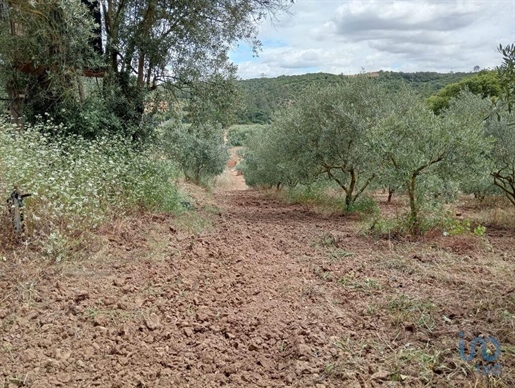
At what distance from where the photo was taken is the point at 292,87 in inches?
612

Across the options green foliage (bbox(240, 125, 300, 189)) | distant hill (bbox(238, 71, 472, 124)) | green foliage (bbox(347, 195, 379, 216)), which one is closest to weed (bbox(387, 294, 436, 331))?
green foliage (bbox(347, 195, 379, 216))

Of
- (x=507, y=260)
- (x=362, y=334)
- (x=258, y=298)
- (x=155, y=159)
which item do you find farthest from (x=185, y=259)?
(x=507, y=260)

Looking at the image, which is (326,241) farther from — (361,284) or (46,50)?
(46,50)

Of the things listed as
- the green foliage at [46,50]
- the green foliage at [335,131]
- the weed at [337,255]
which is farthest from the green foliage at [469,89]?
the green foliage at [46,50]

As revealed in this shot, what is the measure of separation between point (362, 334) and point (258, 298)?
3.87ft

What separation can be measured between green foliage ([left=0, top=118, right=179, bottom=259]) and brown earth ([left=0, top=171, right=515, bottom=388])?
14.1 inches

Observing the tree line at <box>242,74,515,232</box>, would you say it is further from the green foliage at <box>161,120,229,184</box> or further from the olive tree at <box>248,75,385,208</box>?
the green foliage at <box>161,120,229,184</box>

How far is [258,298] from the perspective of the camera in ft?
13.2

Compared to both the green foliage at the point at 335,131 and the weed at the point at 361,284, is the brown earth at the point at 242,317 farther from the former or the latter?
the green foliage at the point at 335,131

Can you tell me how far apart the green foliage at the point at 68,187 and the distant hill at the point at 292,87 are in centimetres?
418

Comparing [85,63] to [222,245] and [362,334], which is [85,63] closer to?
[222,245]

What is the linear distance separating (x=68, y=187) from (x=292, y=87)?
1199 cm

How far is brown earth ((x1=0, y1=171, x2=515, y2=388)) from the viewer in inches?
107

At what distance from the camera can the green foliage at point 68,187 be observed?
461 cm
